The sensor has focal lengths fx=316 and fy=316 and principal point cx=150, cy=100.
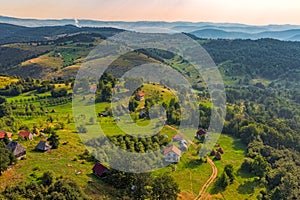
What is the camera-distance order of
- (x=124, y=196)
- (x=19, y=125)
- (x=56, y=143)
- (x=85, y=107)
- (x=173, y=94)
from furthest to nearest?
(x=173, y=94) → (x=85, y=107) → (x=19, y=125) → (x=56, y=143) → (x=124, y=196)

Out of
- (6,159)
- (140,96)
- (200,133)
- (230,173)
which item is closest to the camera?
(6,159)

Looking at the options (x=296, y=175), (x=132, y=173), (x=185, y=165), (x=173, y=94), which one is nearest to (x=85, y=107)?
(x=173, y=94)

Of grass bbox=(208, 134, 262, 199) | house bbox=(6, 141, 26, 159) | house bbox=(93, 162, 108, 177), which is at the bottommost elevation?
grass bbox=(208, 134, 262, 199)

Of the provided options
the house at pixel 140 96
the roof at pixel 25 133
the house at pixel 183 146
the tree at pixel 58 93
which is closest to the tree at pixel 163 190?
the house at pixel 183 146

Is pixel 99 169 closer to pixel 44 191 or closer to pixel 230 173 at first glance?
pixel 44 191

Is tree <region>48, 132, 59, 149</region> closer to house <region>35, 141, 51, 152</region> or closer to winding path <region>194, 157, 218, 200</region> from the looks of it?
house <region>35, 141, 51, 152</region>

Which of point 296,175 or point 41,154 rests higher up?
point 41,154

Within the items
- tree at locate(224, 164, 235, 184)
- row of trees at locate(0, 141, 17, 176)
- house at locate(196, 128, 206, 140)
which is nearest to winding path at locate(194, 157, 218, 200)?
tree at locate(224, 164, 235, 184)

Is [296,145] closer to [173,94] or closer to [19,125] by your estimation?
[173,94]

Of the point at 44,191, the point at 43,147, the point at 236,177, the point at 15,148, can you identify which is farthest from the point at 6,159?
the point at 236,177
